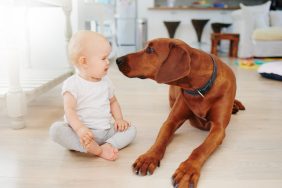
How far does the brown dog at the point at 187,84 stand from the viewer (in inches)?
42.9

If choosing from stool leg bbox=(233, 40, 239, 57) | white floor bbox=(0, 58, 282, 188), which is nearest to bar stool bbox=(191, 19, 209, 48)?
stool leg bbox=(233, 40, 239, 57)

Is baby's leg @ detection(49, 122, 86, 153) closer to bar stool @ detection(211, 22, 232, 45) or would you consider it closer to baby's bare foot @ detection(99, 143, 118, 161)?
baby's bare foot @ detection(99, 143, 118, 161)

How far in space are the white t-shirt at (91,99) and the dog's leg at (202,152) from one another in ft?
1.16

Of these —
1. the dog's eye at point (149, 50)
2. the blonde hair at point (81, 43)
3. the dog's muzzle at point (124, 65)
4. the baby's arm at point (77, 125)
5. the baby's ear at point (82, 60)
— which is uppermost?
the blonde hair at point (81, 43)

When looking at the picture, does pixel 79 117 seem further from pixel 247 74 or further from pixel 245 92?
pixel 247 74

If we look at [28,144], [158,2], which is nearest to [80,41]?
[28,144]

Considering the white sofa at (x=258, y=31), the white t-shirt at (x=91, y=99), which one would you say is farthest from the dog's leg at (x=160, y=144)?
the white sofa at (x=258, y=31)

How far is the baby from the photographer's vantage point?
3.61 ft

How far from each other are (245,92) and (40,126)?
1.46 meters

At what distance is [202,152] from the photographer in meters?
1.07

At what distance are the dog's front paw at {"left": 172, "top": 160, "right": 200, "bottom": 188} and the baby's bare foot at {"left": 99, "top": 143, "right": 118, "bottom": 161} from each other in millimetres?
242

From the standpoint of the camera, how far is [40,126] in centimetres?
147

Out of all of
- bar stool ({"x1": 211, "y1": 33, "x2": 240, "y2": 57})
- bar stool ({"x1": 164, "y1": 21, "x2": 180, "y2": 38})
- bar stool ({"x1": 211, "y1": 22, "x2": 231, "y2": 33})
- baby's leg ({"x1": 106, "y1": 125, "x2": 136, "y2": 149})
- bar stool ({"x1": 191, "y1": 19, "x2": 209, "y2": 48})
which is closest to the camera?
baby's leg ({"x1": 106, "y1": 125, "x2": 136, "y2": 149})

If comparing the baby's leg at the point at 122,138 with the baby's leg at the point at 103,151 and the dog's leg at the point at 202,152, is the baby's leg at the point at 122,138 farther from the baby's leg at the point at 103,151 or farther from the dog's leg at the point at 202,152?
the dog's leg at the point at 202,152
